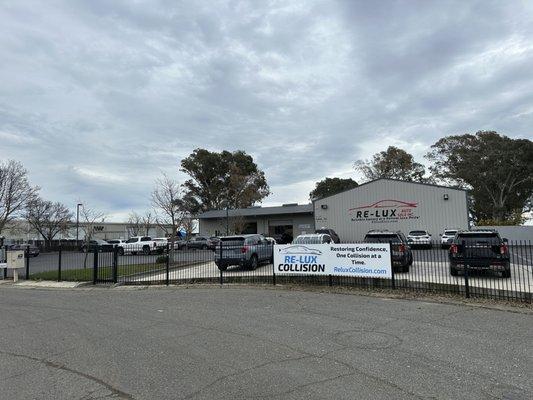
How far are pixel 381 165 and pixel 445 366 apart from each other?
70877mm

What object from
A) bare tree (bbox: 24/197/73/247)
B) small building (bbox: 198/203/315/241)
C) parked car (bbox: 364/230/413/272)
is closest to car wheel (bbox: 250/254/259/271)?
parked car (bbox: 364/230/413/272)

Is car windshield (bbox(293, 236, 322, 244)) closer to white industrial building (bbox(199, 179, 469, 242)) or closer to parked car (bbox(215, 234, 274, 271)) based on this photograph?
parked car (bbox(215, 234, 274, 271))

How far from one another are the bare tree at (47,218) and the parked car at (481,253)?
57.2 metres

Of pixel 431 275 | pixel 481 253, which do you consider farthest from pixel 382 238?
pixel 481 253

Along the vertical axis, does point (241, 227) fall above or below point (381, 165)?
below

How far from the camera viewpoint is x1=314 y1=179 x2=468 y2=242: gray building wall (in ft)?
128

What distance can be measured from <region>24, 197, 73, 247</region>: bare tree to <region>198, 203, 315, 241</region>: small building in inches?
875

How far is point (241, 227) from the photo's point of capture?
2167 inches

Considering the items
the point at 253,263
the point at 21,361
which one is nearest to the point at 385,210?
the point at 253,263

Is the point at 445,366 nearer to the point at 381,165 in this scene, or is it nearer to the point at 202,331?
the point at 202,331

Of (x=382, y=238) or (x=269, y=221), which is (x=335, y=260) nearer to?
(x=382, y=238)

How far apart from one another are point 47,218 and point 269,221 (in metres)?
32.6

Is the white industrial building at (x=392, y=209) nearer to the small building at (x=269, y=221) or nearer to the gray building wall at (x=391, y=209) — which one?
the gray building wall at (x=391, y=209)

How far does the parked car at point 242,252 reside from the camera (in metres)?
19.4
